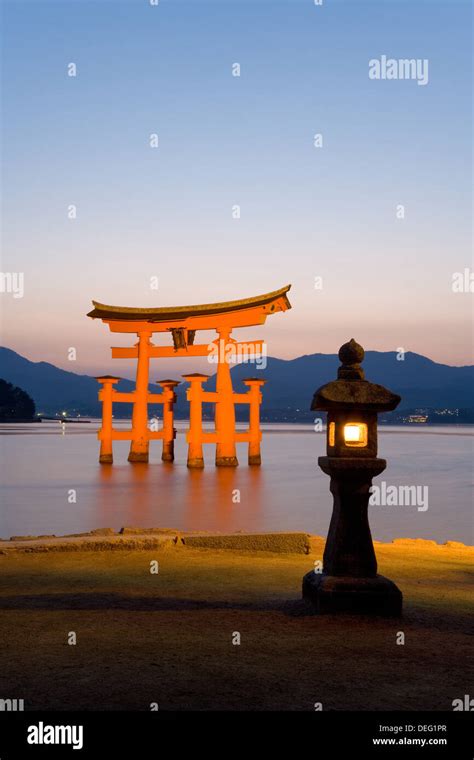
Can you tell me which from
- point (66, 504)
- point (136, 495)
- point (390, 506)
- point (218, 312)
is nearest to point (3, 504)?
point (66, 504)

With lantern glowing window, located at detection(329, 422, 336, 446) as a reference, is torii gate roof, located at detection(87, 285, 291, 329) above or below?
above

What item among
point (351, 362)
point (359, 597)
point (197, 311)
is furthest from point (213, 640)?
point (197, 311)

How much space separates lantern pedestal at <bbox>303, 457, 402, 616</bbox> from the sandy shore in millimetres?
147

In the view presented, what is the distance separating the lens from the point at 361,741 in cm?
288

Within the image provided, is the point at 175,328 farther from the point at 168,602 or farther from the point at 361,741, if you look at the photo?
the point at 361,741

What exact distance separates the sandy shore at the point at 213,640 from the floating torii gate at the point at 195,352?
17489 millimetres

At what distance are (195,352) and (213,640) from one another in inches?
885

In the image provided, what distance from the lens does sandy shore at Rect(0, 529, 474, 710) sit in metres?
3.22

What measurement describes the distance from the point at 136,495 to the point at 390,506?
7.95 metres

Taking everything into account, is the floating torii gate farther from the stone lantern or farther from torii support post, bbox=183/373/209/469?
the stone lantern

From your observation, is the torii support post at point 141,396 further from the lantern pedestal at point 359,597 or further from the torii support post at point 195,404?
the lantern pedestal at point 359,597

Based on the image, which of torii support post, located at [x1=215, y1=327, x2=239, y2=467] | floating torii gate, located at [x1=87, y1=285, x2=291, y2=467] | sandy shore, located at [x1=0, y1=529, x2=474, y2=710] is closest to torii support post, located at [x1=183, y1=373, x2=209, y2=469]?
floating torii gate, located at [x1=87, y1=285, x2=291, y2=467]

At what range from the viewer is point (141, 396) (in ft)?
87.8

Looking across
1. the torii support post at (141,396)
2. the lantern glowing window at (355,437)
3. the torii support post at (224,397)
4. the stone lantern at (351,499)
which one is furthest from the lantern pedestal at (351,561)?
the torii support post at (141,396)
